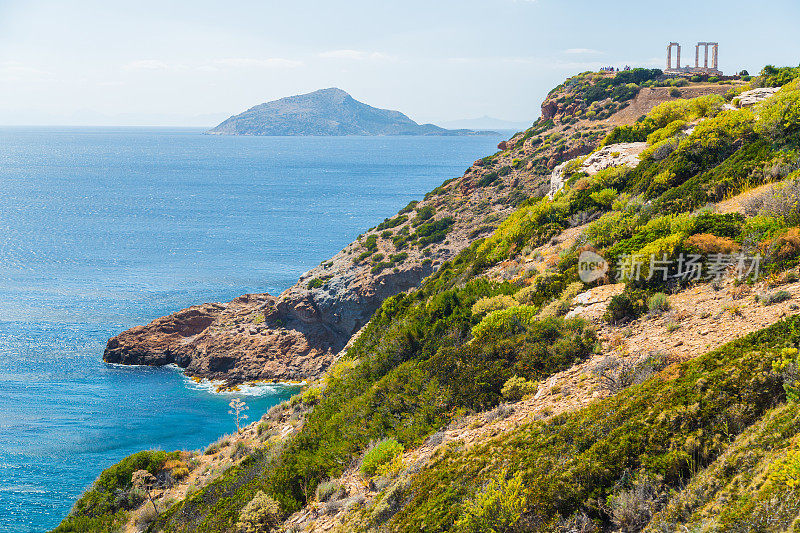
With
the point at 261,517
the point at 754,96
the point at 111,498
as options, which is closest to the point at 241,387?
the point at 111,498

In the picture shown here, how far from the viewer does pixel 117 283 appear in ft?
214

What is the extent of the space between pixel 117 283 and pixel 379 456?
214 feet

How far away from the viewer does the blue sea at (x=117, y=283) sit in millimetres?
33344

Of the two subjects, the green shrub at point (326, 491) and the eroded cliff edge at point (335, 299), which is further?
the eroded cliff edge at point (335, 299)

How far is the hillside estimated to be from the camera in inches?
259

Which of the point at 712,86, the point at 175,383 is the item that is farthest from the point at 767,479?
the point at 712,86

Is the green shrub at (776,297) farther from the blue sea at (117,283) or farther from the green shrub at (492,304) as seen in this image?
the blue sea at (117,283)

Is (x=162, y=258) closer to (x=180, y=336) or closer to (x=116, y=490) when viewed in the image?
(x=180, y=336)

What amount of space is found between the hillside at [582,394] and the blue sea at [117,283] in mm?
17870

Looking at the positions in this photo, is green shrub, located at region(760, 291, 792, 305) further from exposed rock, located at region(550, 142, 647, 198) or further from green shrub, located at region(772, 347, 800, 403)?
exposed rock, located at region(550, 142, 647, 198)

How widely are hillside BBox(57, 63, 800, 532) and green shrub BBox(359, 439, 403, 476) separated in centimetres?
3

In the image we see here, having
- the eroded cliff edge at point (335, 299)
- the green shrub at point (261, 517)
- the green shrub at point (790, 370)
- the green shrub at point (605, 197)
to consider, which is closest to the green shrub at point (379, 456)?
the green shrub at point (261, 517)

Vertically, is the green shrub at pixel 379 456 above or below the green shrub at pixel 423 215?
below

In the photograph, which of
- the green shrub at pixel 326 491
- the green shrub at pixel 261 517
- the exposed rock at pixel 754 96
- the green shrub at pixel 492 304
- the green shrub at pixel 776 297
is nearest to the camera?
the green shrub at pixel 776 297
